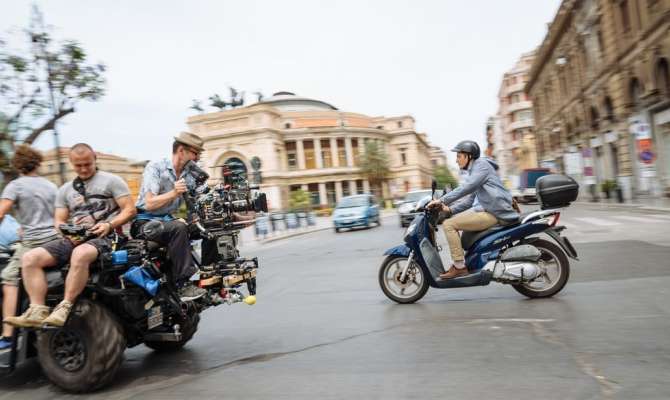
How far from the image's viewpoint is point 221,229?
436cm

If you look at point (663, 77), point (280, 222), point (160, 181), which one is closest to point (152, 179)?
point (160, 181)

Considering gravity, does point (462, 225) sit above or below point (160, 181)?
below

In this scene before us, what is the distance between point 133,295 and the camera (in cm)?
394

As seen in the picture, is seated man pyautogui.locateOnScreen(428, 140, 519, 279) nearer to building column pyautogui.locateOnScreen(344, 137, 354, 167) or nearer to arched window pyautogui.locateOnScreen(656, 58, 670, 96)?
arched window pyautogui.locateOnScreen(656, 58, 670, 96)

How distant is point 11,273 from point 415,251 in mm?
3981

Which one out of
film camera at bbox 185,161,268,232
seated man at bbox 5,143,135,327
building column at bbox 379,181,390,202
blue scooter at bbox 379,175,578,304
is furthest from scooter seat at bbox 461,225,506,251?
building column at bbox 379,181,390,202

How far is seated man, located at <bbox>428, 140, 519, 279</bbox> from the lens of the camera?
571cm

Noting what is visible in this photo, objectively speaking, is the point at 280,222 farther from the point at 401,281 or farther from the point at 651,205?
the point at 401,281

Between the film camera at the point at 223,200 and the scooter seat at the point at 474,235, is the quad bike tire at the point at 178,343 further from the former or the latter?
the scooter seat at the point at 474,235

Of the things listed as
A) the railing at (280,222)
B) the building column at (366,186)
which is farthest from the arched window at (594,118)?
the building column at (366,186)

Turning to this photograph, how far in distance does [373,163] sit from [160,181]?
7069 cm

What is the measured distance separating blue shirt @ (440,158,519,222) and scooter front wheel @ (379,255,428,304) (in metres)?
0.92

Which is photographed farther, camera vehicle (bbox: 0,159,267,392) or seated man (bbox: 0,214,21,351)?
seated man (bbox: 0,214,21,351)

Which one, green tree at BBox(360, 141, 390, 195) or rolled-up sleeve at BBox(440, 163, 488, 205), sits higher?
green tree at BBox(360, 141, 390, 195)
